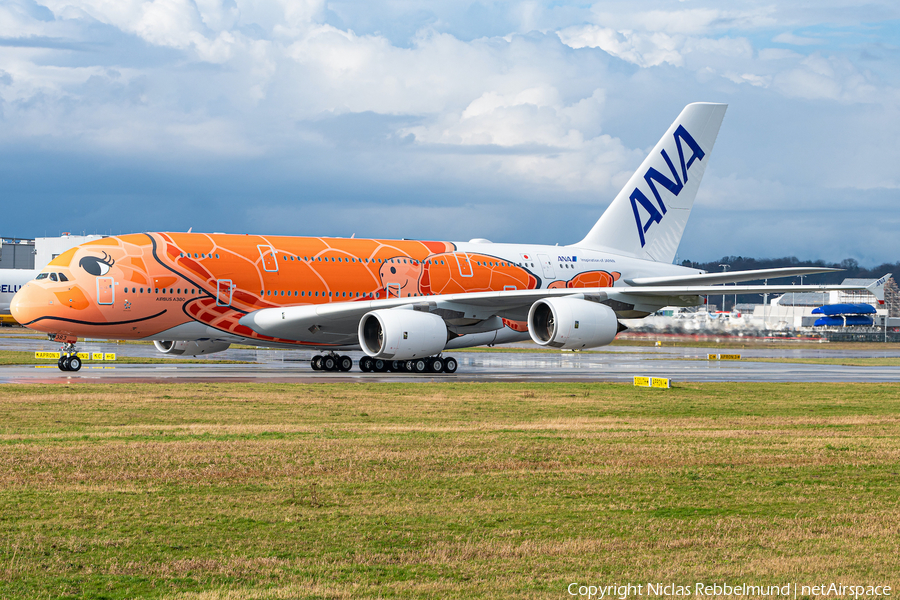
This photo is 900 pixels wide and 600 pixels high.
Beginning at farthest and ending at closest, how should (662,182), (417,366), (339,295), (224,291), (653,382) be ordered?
(662,182), (417,366), (339,295), (224,291), (653,382)

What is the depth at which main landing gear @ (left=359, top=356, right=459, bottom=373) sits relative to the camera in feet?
106

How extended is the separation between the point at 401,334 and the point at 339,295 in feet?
13.9

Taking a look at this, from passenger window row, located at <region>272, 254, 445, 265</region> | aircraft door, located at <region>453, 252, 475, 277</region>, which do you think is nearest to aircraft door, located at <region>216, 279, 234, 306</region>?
passenger window row, located at <region>272, 254, 445, 265</region>

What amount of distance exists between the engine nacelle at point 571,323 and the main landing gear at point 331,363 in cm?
689

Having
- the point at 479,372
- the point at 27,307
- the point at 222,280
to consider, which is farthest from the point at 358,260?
the point at 27,307

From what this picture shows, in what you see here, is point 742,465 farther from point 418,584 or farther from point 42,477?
point 42,477

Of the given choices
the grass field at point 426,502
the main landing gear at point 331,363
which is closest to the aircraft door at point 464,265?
the main landing gear at point 331,363

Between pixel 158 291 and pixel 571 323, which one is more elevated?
pixel 158 291

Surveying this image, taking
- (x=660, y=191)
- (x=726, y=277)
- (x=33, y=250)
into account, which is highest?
(x=33, y=250)

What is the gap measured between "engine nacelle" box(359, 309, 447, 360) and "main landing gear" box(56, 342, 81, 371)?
882 centimetres

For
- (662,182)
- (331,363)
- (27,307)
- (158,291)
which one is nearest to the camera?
(27,307)

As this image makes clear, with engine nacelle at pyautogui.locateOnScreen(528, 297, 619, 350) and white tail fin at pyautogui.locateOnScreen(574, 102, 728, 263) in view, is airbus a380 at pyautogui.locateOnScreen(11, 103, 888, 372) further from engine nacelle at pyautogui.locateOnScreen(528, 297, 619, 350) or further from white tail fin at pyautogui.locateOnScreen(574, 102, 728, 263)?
white tail fin at pyautogui.locateOnScreen(574, 102, 728, 263)

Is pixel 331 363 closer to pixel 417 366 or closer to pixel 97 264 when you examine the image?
pixel 417 366

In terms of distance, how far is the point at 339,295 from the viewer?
1266 inches
